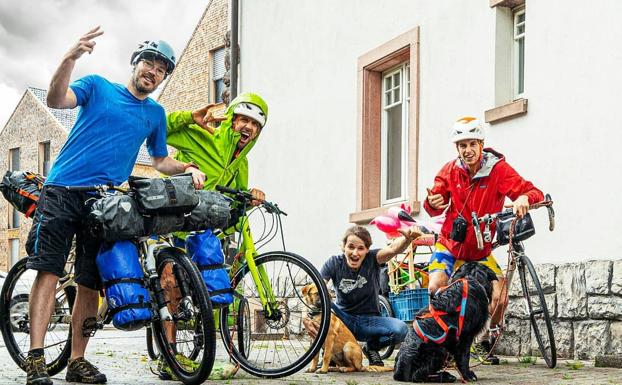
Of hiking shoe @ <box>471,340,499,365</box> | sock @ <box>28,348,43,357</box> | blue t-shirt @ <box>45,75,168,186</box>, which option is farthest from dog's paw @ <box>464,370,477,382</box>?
sock @ <box>28,348,43,357</box>

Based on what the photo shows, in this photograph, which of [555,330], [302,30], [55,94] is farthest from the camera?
[302,30]

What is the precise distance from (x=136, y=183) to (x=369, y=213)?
637 centimetres

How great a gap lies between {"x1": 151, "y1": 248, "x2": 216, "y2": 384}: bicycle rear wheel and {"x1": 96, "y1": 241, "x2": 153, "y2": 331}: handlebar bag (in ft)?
0.43

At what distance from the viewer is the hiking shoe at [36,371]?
5.82 meters

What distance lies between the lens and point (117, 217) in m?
5.80

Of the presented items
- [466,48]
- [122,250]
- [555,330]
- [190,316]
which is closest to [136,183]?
[122,250]

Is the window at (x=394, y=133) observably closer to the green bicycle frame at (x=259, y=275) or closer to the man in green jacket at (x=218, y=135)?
the man in green jacket at (x=218, y=135)

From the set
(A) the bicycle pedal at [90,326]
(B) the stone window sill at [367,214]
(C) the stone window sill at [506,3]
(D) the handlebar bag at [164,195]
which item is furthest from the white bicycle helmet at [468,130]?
(B) the stone window sill at [367,214]

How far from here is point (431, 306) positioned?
6.53 m

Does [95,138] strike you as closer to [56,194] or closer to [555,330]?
[56,194]

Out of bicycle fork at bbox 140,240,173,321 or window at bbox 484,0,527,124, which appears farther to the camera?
window at bbox 484,0,527,124

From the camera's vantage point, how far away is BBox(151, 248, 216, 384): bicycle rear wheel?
5.58m

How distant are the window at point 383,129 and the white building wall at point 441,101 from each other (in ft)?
0.80

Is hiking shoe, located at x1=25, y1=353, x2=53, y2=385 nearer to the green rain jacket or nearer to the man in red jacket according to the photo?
the green rain jacket
